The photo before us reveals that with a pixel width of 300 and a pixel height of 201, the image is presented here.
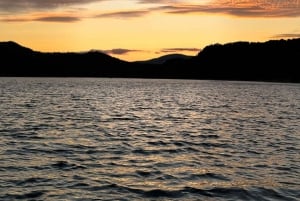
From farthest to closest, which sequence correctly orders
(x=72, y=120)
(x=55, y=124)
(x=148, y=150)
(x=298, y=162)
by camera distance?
1. (x=72, y=120)
2. (x=55, y=124)
3. (x=148, y=150)
4. (x=298, y=162)

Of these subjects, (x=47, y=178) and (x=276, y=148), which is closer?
(x=47, y=178)

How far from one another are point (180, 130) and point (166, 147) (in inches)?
437

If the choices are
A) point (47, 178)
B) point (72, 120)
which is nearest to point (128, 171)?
point (47, 178)

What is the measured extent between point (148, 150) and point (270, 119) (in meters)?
30.1

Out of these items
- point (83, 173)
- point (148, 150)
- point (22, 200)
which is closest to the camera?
point (22, 200)

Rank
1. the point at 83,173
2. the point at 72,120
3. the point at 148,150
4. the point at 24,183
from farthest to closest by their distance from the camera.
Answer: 1. the point at 72,120
2. the point at 148,150
3. the point at 83,173
4. the point at 24,183

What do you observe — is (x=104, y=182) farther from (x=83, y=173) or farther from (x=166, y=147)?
→ (x=166, y=147)

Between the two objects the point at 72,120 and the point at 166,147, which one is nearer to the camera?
the point at 166,147

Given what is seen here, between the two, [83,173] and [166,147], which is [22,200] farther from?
[166,147]

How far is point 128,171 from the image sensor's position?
22.3 metres

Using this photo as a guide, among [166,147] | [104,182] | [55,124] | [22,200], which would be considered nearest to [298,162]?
[166,147]

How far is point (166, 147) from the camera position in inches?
1202

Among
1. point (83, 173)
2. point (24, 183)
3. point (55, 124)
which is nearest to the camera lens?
point (24, 183)

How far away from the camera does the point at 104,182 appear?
1986cm
